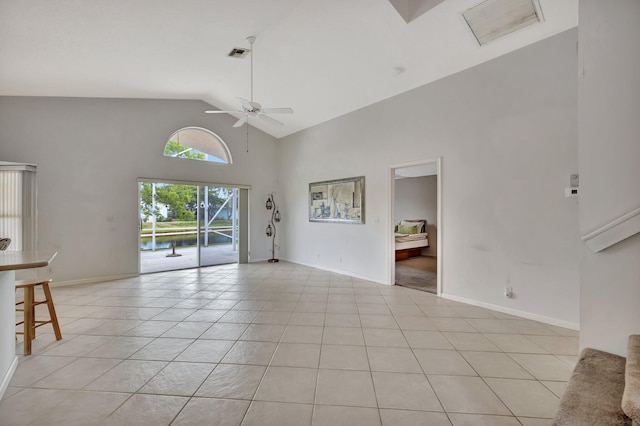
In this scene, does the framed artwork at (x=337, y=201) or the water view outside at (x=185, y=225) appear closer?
the framed artwork at (x=337, y=201)

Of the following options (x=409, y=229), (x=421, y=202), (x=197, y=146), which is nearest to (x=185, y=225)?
(x=197, y=146)

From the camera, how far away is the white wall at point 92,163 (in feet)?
15.6

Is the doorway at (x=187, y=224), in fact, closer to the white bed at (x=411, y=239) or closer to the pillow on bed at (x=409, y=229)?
the white bed at (x=411, y=239)

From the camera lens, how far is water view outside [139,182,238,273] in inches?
242

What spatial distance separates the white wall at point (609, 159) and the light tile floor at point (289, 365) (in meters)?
0.72

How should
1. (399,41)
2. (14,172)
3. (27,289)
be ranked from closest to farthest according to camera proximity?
1. (27,289)
2. (399,41)
3. (14,172)

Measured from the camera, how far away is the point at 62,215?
16.2ft

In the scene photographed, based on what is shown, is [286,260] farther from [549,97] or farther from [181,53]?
[549,97]

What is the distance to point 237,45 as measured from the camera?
4.05 m

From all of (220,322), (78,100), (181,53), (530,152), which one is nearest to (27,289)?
(220,322)

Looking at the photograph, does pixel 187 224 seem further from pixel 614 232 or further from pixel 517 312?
pixel 614 232

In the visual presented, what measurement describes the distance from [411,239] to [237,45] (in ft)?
20.0

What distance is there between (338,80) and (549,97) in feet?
9.71

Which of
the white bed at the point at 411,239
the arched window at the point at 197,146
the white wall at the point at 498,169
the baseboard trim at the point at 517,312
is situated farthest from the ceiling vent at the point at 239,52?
the white bed at the point at 411,239
